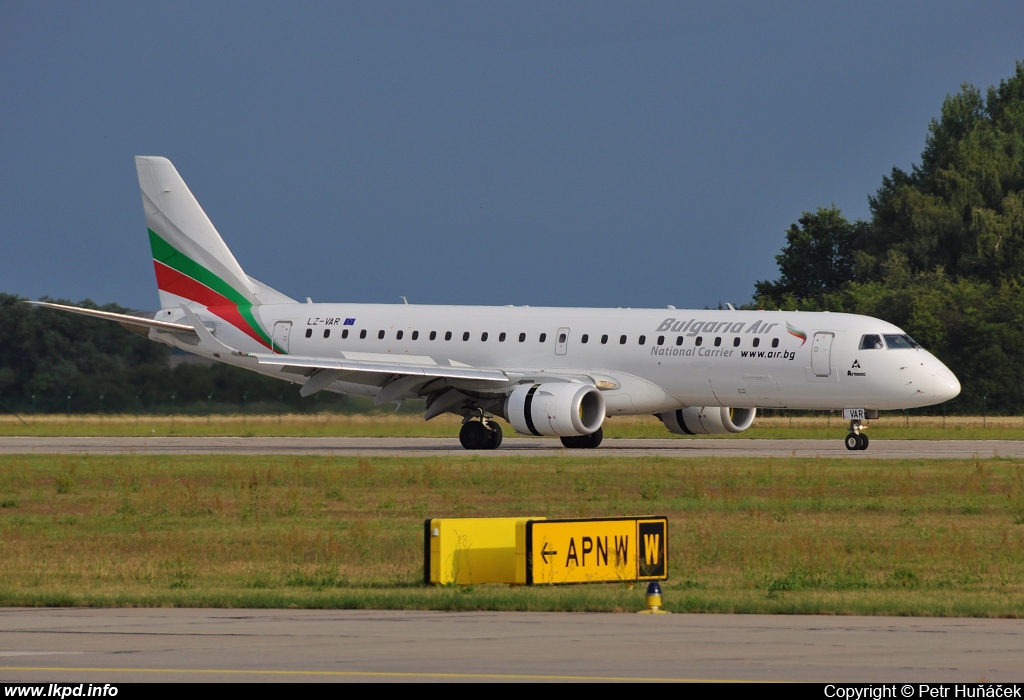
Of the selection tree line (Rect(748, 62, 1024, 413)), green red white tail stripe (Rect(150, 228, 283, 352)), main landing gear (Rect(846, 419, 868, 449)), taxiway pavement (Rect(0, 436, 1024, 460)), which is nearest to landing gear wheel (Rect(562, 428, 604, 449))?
taxiway pavement (Rect(0, 436, 1024, 460))

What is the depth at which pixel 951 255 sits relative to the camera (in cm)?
8169

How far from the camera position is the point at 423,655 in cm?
1159

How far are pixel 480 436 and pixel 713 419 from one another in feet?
21.3

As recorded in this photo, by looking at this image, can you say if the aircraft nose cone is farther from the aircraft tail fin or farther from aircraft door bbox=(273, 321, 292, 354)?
the aircraft tail fin

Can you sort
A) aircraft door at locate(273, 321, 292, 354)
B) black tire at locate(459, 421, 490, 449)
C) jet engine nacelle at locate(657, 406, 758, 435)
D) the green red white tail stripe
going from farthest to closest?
the green red white tail stripe < aircraft door at locate(273, 321, 292, 354) < jet engine nacelle at locate(657, 406, 758, 435) < black tire at locate(459, 421, 490, 449)

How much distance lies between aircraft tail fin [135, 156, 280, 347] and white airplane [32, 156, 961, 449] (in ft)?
0.14

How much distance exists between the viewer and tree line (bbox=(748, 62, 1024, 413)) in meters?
64.1

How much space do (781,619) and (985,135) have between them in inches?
3073

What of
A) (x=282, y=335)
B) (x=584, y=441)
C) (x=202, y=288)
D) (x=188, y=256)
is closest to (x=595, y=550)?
(x=584, y=441)

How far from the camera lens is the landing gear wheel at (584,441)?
4197 cm

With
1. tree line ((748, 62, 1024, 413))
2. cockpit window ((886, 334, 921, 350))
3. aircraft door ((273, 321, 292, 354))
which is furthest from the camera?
tree line ((748, 62, 1024, 413))

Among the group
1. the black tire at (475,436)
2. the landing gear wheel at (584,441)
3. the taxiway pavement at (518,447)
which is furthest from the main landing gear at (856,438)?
the black tire at (475,436)

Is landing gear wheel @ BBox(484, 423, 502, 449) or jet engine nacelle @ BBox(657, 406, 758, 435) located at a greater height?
jet engine nacelle @ BBox(657, 406, 758, 435)

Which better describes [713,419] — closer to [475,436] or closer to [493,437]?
[493,437]
